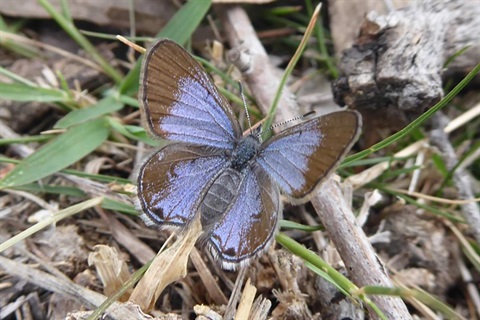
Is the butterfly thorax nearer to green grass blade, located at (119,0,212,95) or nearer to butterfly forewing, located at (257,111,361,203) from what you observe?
butterfly forewing, located at (257,111,361,203)

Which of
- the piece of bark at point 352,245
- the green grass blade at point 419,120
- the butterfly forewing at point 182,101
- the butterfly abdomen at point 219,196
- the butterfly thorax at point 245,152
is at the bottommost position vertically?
the piece of bark at point 352,245

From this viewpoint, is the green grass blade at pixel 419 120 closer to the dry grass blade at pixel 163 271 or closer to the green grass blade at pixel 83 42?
the dry grass blade at pixel 163 271

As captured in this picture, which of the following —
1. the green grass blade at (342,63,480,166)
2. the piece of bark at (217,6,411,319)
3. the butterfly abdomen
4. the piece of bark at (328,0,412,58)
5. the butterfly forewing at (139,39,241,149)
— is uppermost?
the butterfly forewing at (139,39,241,149)

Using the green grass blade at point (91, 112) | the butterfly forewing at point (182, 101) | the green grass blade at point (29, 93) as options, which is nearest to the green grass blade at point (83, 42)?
the green grass blade at point (91, 112)

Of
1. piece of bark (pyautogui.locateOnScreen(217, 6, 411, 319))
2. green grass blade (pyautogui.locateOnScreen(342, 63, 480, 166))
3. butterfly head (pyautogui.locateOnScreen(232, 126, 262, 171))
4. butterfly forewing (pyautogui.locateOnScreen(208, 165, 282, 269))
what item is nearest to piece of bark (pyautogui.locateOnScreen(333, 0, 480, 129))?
green grass blade (pyautogui.locateOnScreen(342, 63, 480, 166))

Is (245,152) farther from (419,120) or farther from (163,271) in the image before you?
(419,120)

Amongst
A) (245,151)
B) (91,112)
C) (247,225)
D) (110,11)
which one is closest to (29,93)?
(91,112)
